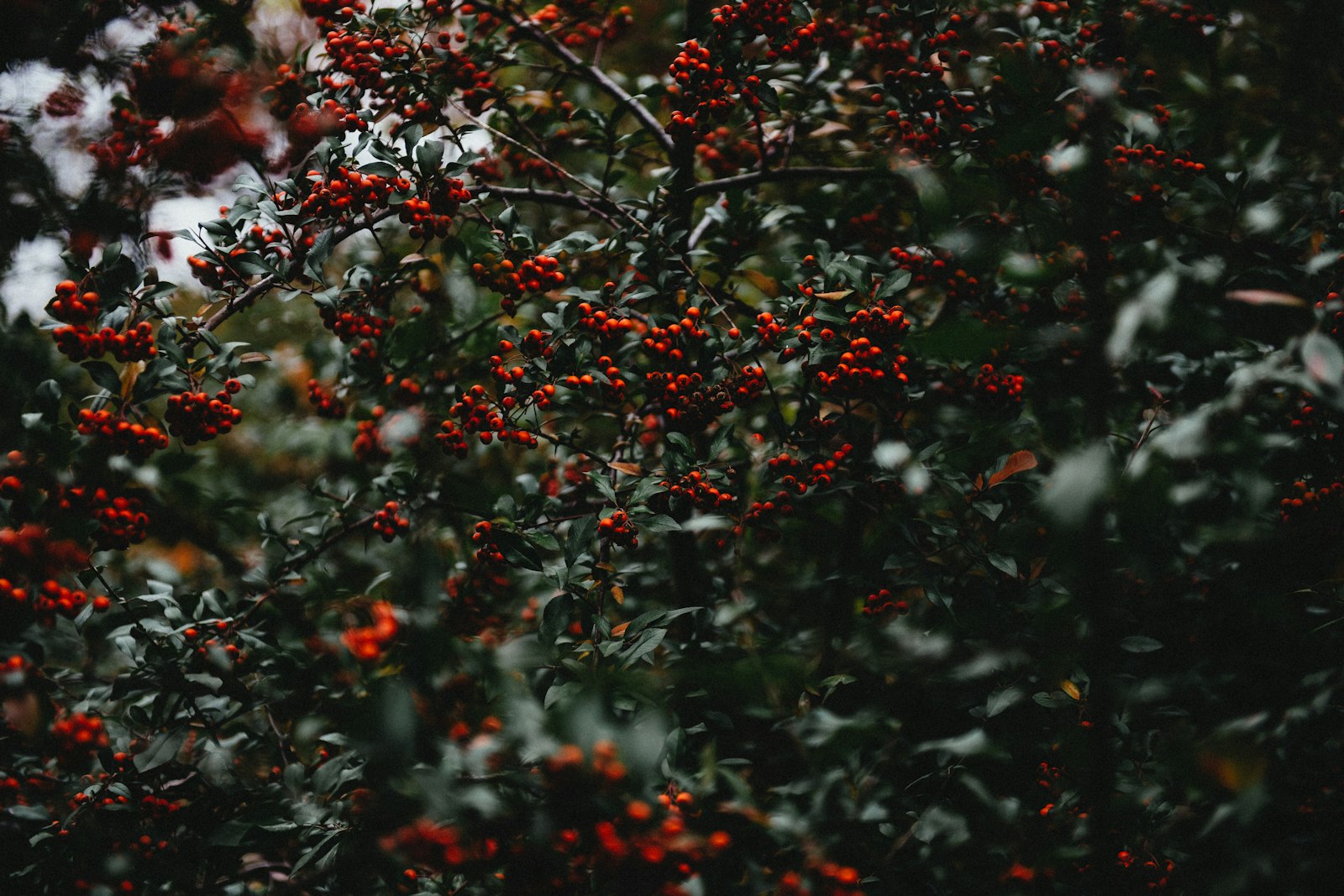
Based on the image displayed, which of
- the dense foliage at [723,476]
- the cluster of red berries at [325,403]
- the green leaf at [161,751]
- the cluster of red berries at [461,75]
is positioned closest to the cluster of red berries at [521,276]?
the dense foliage at [723,476]

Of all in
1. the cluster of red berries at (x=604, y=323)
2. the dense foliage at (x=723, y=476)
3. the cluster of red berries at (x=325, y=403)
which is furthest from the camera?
the cluster of red berries at (x=325, y=403)

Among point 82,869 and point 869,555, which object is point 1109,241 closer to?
point 869,555

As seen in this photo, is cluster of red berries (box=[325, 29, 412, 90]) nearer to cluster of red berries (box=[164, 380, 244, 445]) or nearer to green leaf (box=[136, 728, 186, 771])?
cluster of red berries (box=[164, 380, 244, 445])

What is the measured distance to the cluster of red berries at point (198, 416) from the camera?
162cm

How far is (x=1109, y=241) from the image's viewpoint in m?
1.82

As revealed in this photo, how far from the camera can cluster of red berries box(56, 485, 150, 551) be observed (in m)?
1.48

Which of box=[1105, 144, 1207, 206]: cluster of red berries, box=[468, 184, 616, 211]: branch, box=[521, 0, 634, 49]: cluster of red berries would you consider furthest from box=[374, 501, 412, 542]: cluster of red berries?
box=[1105, 144, 1207, 206]: cluster of red berries

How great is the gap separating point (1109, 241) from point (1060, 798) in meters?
1.31

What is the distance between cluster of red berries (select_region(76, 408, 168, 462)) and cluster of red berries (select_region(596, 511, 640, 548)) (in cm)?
90

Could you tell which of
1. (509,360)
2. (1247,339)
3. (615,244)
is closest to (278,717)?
(509,360)

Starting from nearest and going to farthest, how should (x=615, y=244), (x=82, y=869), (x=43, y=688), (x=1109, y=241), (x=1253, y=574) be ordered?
1. (x=43, y=688)
2. (x=82, y=869)
3. (x=1253, y=574)
4. (x=1109, y=241)
5. (x=615, y=244)

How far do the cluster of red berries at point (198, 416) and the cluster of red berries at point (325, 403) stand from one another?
0.68 meters

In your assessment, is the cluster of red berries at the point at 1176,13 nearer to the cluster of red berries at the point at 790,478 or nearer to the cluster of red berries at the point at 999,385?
the cluster of red berries at the point at 999,385

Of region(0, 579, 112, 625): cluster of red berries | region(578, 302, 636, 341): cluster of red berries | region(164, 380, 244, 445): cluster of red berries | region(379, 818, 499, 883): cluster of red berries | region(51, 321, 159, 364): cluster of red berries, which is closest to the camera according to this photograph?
region(379, 818, 499, 883): cluster of red berries
